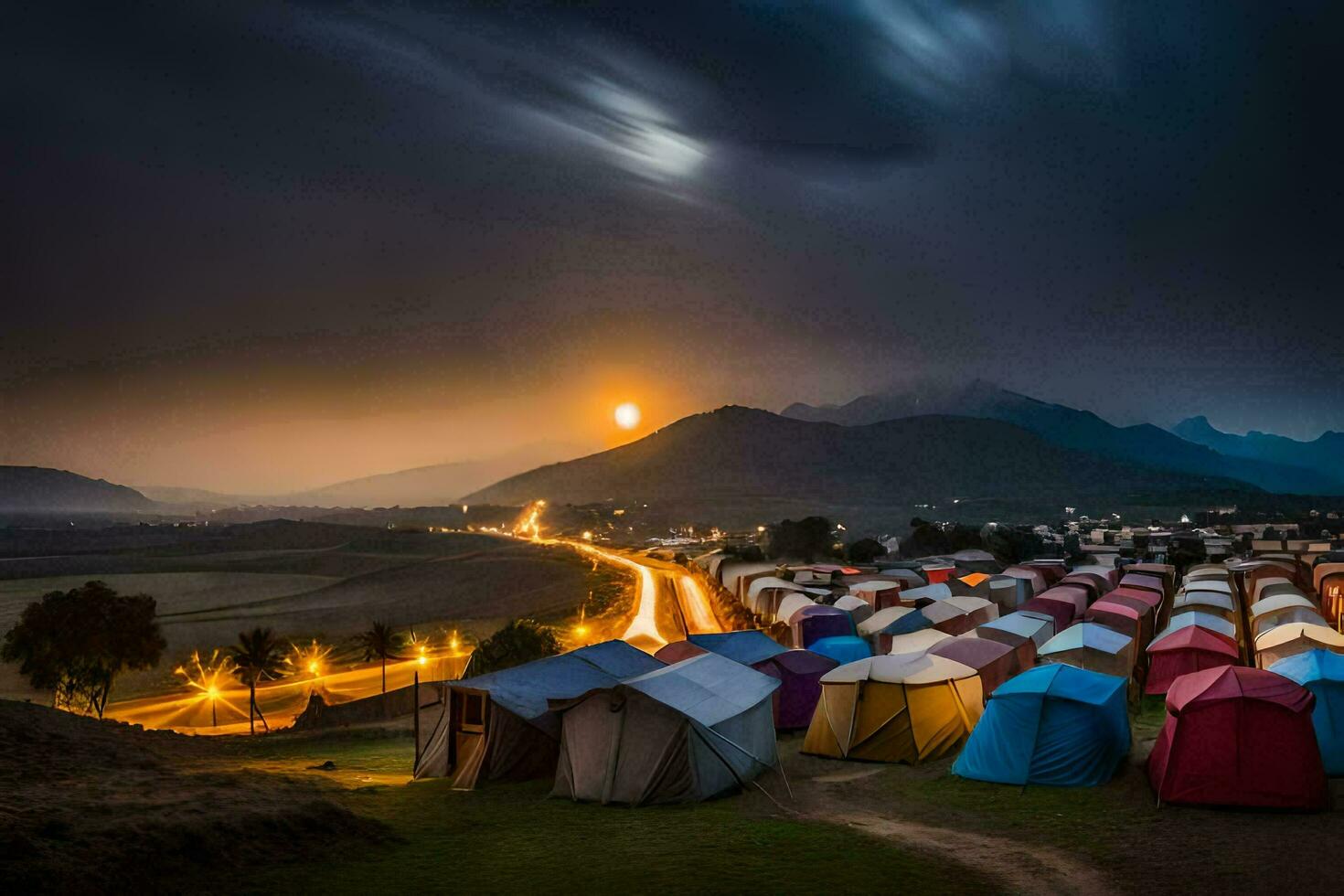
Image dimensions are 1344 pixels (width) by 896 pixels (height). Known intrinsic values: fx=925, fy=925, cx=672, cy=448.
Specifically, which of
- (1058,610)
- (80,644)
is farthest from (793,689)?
(80,644)

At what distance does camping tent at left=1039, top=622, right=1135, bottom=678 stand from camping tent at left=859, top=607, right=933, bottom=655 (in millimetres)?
6017

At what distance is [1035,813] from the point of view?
14.5 m

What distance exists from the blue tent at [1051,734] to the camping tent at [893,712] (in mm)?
2037

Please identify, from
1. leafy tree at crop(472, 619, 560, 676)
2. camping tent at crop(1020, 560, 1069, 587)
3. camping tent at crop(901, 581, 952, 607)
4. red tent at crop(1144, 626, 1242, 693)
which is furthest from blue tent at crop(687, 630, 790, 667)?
camping tent at crop(1020, 560, 1069, 587)

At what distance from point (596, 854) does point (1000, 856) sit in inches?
211

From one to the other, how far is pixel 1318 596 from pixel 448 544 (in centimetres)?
13396

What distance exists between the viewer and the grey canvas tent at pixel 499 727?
58.3 feet

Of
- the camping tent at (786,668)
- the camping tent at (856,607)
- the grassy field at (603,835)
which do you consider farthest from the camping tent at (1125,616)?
the grassy field at (603,835)

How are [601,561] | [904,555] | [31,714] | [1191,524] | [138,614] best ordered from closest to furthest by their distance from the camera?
[31,714] → [138,614] → [904,555] → [601,561] → [1191,524]

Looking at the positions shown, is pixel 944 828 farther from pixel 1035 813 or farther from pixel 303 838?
pixel 303 838

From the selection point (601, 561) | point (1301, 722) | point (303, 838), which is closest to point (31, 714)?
point (303, 838)

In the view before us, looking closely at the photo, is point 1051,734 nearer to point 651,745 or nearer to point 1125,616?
point 651,745

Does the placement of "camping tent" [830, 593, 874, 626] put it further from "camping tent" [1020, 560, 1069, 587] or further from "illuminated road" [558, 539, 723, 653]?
"camping tent" [1020, 560, 1069, 587]

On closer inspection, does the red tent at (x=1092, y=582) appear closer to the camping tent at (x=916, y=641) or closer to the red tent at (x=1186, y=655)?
the camping tent at (x=916, y=641)
